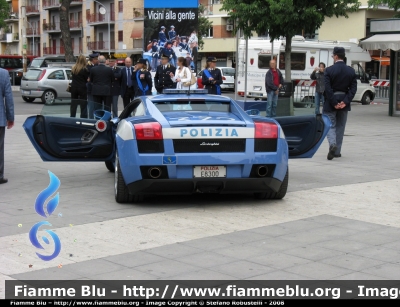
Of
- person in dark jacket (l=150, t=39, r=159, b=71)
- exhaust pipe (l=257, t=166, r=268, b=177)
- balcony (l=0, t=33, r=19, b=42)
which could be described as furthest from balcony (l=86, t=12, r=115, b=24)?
exhaust pipe (l=257, t=166, r=268, b=177)

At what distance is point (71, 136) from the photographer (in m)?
9.94

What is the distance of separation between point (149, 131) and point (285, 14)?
18879 mm

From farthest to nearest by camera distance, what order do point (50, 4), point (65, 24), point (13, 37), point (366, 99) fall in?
point (13, 37), point (50, 4), point (65, 24), point (366, 99)

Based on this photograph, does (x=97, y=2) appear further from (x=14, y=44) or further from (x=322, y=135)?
(x=322, y=135)

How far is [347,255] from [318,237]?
72 cm

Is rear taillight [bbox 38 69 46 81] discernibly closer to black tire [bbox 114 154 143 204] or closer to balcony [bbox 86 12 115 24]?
black tire [bbox 114 154 143 204]

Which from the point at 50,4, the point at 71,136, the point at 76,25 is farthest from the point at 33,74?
the point at 50,4

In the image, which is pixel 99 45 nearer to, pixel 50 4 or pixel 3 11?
pixel 3 11

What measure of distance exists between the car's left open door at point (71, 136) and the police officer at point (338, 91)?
14.5ft

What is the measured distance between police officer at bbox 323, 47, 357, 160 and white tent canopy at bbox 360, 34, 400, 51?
11.5m

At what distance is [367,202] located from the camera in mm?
8852

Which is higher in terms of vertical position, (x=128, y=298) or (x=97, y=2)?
(x=97, y=2)

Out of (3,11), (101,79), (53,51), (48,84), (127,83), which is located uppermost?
(3,11)

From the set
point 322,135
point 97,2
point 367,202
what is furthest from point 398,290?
point 97,2
